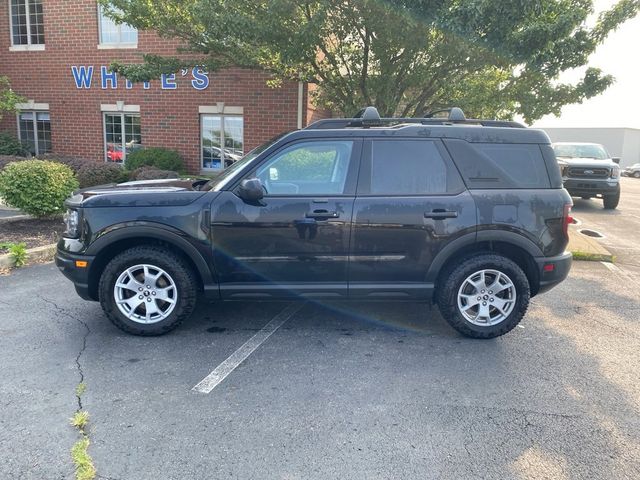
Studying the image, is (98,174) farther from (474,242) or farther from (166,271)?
(474,242)

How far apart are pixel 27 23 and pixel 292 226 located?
13.9 m

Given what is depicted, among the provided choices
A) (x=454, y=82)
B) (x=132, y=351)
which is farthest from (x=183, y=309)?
(x=454, y=82)

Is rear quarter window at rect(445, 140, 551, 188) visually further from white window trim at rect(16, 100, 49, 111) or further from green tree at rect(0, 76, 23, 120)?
white window trim at rect(16, 100, 49, 111)

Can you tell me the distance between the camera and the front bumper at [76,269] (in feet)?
13.7

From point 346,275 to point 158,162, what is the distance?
944 cm

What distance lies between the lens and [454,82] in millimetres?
8688

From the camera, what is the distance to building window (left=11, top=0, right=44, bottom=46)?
13.7 m

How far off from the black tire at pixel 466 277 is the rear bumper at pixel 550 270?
0.17m

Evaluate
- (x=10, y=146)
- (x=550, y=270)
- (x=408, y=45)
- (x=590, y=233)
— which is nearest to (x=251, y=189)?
(x=550, y=270)

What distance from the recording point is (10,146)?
542 inches

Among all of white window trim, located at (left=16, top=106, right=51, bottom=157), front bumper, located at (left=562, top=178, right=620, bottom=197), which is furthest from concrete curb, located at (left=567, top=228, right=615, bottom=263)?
white window trim, located at (left=16, top=106, right=51, bottom=157)

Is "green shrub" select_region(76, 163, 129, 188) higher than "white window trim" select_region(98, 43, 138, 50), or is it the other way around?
"white window trim" select_region(98, 43, 138, 50)

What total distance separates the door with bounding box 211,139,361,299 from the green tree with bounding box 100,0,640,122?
11.0 ft

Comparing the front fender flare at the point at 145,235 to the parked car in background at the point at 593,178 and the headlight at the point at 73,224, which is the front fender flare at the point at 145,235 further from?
the parked car in background at the point at 593,178
